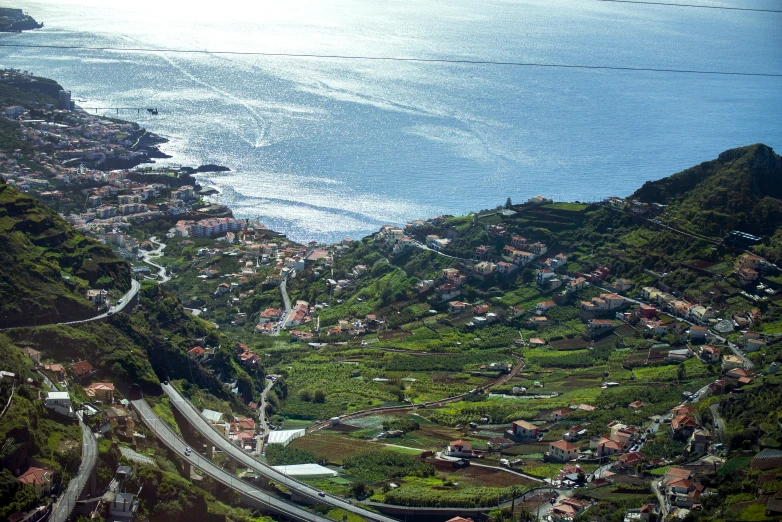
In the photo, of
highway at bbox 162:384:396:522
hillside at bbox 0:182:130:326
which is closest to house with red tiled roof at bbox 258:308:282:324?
hillside at bbox 0:182:130:326

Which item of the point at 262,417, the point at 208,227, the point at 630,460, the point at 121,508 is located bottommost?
the point at 262,417

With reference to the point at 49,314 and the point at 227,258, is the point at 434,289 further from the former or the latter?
the point at 49,314

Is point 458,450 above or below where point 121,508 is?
below

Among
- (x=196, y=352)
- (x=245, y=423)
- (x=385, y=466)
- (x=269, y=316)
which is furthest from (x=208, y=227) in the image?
(x=385, y=466)

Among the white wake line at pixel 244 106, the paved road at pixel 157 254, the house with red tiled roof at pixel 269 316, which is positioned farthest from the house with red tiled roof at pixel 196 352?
the white wake line at pixel 244 106

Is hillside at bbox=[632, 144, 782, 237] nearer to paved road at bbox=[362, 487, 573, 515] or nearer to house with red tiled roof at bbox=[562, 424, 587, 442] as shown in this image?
house with red tiled roof at bbox=[562, 424, 587, 442]

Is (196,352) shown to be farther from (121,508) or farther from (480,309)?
(121,508)

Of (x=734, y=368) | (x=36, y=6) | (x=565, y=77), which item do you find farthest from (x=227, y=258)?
(x=36, y=6)
